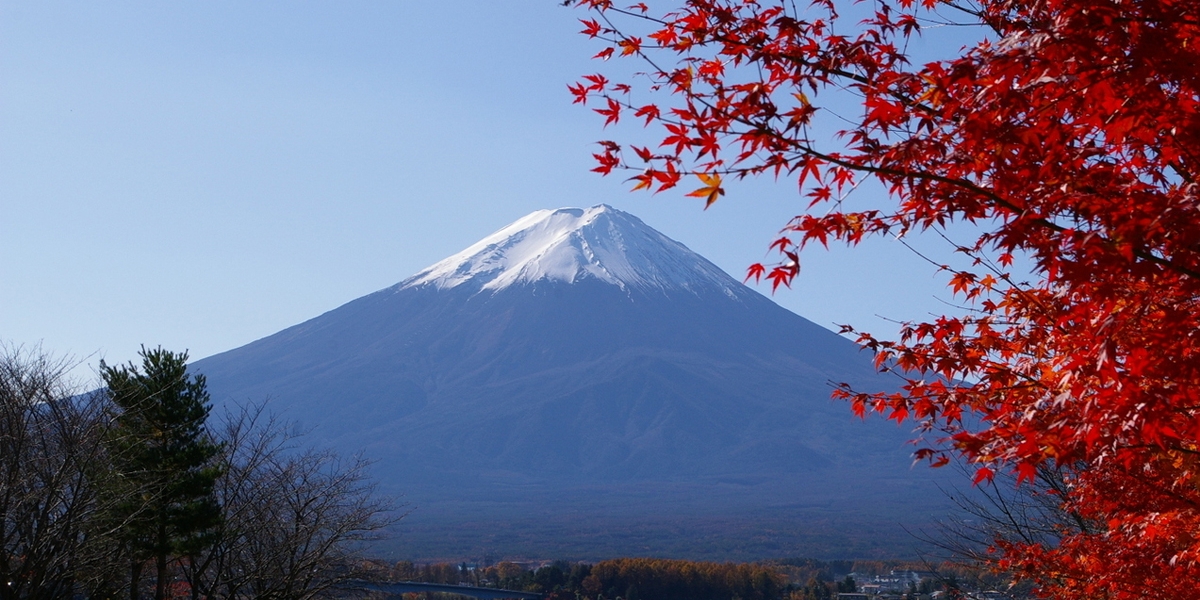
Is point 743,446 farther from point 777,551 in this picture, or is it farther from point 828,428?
point 777,551

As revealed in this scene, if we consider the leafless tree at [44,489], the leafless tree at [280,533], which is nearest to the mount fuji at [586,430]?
the leafless tree at [280,533]

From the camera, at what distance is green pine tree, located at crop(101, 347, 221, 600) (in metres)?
16.6

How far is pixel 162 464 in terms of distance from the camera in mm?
17578

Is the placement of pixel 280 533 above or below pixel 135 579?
above

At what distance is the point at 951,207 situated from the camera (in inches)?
168

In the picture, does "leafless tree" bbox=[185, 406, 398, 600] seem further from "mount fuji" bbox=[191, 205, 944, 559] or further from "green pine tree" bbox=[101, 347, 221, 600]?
"mount fuji" bbox=[191, 205, 944, 559]

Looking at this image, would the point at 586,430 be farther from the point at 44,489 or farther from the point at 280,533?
the point at 44,489

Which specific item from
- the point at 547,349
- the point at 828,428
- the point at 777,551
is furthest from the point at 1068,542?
the point at 547,349

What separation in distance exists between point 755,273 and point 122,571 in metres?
16.8

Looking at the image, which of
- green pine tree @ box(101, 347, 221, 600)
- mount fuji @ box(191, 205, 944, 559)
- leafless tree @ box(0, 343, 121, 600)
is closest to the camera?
leafless tree @ box(0, 343, 121, 600)

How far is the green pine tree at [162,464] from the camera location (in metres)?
16.6

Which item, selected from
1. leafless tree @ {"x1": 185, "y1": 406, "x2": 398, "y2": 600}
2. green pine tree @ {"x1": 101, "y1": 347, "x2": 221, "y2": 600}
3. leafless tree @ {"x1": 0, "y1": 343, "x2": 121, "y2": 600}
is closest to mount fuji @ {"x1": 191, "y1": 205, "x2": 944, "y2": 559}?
leafless tree @ {"x1": 185, "y1": 406, "x2": 398, "y2": 600}

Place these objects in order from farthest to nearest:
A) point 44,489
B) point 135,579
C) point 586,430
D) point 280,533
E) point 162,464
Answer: point 586,430 < point 280,533 < point 162,464 < point 135,579 < point 44,489

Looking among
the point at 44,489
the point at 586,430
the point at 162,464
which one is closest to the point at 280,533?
the point at 162,464
